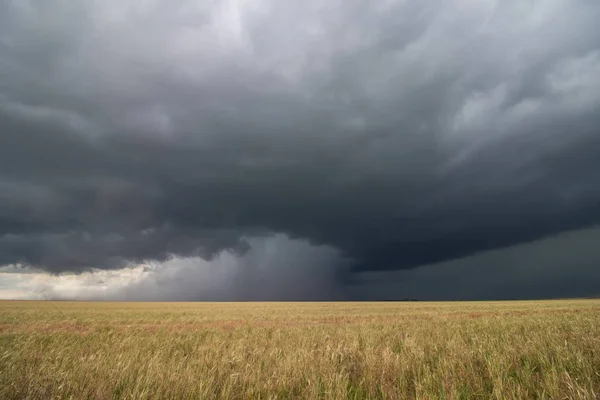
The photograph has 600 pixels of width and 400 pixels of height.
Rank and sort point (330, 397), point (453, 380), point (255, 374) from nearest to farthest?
point (330, 397)
point (453, 380)
point (255, 374)

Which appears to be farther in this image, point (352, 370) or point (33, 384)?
point (352, 370)

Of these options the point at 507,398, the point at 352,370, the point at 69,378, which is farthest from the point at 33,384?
the point at 507,398

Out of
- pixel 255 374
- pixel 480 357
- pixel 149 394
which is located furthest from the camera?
pixel 480 357

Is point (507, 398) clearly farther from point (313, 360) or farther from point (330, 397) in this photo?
point (313, 360)

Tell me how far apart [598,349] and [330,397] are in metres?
8.14

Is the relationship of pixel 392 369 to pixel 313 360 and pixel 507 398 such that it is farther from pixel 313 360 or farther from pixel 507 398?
pixel 507 398

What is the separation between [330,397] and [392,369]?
2.82m

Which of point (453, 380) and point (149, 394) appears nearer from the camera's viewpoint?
point (149, 394)

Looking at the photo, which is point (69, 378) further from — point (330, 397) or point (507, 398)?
point (507, 398)

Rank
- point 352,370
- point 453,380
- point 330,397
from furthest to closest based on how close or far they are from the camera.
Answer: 1. point 352,370
2. point 453,380
3. point 330,397

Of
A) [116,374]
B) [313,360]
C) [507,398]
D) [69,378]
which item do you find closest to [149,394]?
[116,374]

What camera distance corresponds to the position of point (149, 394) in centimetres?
616

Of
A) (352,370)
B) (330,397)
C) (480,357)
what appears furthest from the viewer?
(480,357)

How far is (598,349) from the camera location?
913 centimetres
